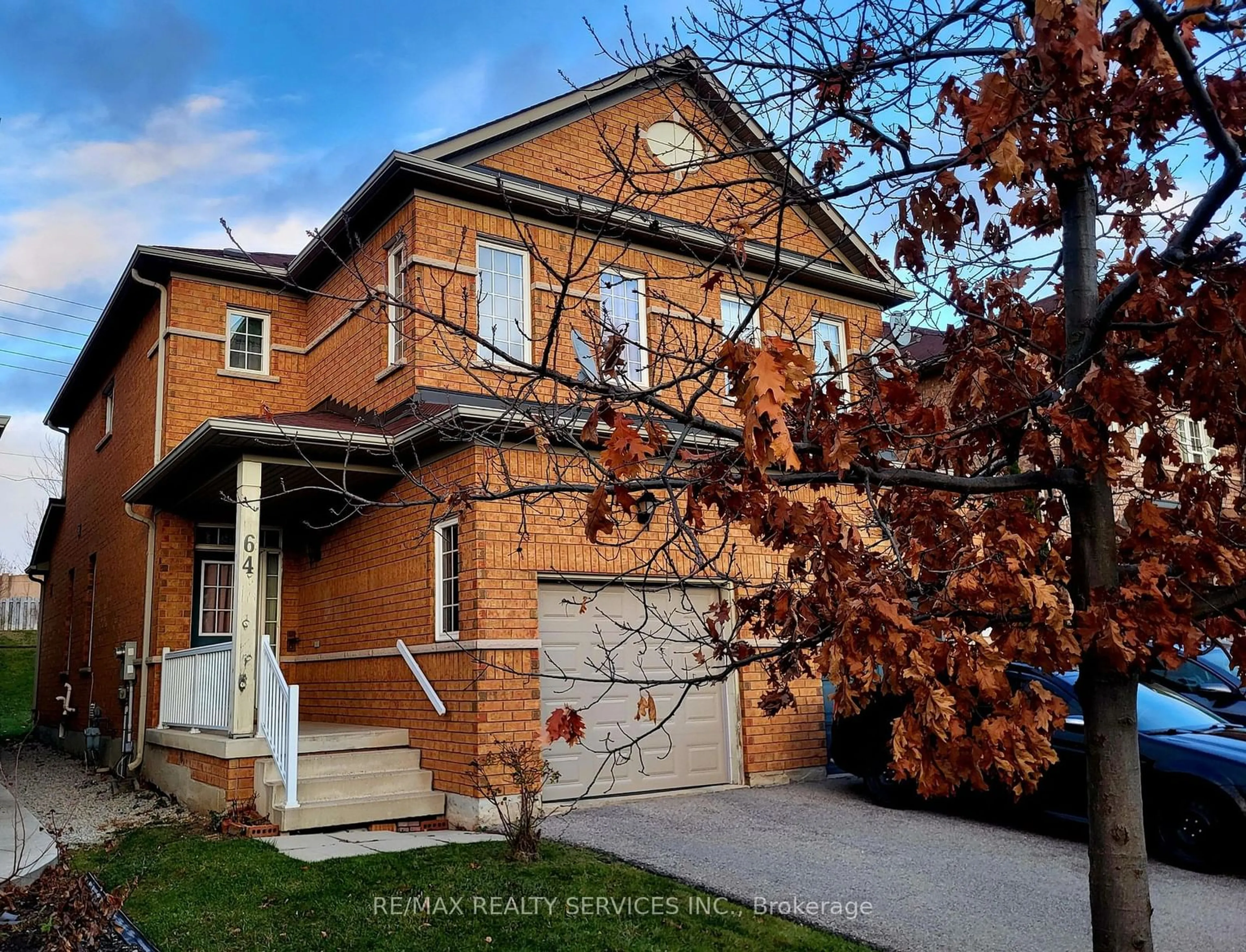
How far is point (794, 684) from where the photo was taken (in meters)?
11.7

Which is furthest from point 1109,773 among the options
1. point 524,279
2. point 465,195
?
point 465,195

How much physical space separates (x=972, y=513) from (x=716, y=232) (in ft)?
5.81

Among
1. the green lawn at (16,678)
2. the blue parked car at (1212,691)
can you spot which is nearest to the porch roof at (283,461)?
the blue parked car at (1212,691)

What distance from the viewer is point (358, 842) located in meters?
8.34

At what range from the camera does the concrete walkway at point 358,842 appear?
7824 mm

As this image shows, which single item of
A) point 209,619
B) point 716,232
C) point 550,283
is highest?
point 550,283

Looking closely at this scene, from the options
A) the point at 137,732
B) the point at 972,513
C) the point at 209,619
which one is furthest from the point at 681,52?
the point at 137,732

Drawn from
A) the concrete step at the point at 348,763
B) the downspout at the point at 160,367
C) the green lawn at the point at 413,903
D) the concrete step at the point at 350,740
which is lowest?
the green lawn at the point at 413,903

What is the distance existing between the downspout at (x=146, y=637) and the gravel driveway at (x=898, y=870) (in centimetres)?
632

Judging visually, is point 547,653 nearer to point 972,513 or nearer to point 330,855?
point 330,855

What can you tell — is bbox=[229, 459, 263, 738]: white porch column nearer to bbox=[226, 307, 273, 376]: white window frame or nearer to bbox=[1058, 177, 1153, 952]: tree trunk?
bbox=[226, 307, 273, 376]: white window frame

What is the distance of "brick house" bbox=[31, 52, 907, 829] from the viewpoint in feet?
30.5

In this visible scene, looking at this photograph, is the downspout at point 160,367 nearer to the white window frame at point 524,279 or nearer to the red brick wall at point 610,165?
the white window frame at point 524,279

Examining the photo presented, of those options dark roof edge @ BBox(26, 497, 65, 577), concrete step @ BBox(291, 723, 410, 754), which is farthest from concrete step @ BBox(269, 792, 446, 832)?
dark roof edge @ BBox(26, 497, 65, 577)
